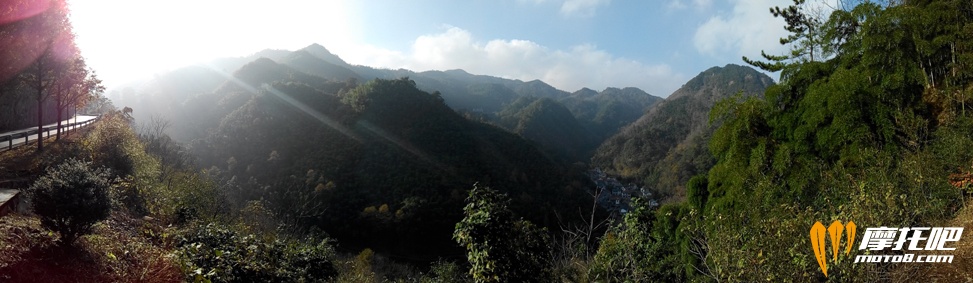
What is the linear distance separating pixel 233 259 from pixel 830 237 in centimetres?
969

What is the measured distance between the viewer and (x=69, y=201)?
5836 mm

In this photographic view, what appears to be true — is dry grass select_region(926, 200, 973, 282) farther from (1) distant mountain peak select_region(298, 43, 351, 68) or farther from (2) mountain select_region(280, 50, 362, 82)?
(1) distant mountain peak select_region(298, 43, 351, 68)

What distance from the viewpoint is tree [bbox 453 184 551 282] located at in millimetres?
7915

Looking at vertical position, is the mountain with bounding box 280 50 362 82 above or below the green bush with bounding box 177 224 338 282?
above

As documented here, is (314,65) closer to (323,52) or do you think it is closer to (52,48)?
(323,52)

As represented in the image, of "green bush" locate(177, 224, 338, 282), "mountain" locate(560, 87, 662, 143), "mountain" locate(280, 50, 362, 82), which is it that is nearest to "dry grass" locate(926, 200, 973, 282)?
"green bush" locate(177, 224, 338, 282)

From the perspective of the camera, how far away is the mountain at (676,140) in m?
62.2

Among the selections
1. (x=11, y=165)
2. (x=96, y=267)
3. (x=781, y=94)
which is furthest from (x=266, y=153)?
(x=781, y=94)

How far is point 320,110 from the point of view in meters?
53.9

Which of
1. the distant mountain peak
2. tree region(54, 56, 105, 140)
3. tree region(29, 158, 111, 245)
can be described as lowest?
tree region(29, 158, 111, 245)

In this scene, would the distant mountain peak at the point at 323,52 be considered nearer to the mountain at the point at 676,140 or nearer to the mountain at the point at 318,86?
the mountain at the point at 318,86

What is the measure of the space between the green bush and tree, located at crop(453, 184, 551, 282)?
13.1ft

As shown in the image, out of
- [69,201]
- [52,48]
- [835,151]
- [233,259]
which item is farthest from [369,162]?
[835,151]

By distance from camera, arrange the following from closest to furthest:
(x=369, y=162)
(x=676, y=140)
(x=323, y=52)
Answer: (x=369, y=162), (x=676, y=140), (x=323, y=52)
